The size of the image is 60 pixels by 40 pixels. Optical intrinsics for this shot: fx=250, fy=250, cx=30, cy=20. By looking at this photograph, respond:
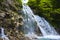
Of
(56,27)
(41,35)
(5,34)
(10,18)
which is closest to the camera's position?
(5,34)

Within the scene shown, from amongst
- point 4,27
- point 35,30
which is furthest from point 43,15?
point 4,27

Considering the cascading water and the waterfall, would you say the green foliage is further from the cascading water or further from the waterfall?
the waterfall

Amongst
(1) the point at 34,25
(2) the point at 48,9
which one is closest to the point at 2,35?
(1) the point at 34,25

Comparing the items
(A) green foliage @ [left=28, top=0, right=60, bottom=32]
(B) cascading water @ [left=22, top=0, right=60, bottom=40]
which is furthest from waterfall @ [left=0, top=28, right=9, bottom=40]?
(A) green foliage @ [left=28, top=0, right=60, bottom=32]

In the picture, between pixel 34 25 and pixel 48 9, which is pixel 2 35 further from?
pixel 48 9

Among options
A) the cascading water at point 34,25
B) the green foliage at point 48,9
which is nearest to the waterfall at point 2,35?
the cascading water at point 34,25

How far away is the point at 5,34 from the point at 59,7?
7.43 meters

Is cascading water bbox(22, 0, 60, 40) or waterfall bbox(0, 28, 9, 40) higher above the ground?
cascading water bbox(22, 0, 60, 40)

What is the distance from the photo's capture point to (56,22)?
19.9m

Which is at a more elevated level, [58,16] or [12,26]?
[58,16]

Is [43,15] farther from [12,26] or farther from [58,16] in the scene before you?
[12,26]

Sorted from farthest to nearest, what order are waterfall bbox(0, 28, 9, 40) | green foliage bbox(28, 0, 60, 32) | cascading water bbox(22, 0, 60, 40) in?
green foliage bbox(28, 0, 60, 32) → cascading water bbox(22, 0, 60, 40) → waterfall bbox(0, 28, 9, 40)

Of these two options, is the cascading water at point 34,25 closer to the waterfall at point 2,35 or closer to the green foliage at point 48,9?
the green foliage at point 48,9

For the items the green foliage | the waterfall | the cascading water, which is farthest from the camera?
the green foliage
